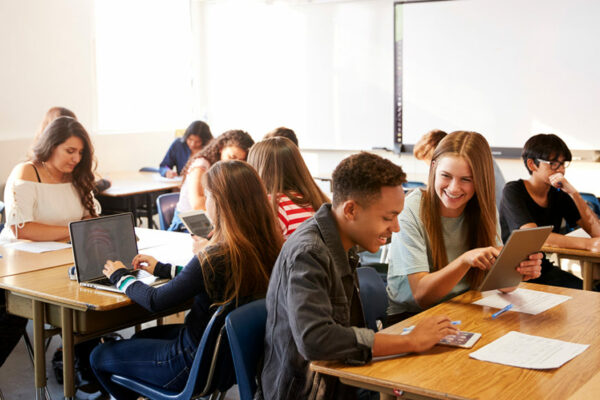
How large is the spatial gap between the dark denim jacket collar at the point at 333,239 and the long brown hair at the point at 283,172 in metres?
1.35

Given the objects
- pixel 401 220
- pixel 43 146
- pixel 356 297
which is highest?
pixel 43 146

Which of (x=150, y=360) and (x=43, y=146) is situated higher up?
(x=43, y=146)

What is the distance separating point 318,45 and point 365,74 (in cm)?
67

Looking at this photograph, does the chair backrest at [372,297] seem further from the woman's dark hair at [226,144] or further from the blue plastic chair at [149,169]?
the blue plastic chair at [149,169]

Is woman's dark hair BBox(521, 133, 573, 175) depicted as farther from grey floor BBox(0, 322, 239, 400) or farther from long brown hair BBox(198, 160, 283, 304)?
grey floor BBox(0, 322, 239, 400)

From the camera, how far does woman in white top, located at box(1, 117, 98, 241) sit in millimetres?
3510

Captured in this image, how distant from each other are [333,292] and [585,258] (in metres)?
2.03

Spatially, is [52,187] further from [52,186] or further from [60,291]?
[60,291]

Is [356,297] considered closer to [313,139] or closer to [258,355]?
[258,355]

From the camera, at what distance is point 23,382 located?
3443mm

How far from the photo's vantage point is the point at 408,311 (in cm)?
243

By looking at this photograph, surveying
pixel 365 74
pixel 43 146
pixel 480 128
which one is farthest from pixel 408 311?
pixel 365 74

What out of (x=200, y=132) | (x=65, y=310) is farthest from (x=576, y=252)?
(x=200, y=132)

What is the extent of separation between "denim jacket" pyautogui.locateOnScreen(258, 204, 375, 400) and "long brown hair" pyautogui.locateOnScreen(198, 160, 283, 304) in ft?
1.31
